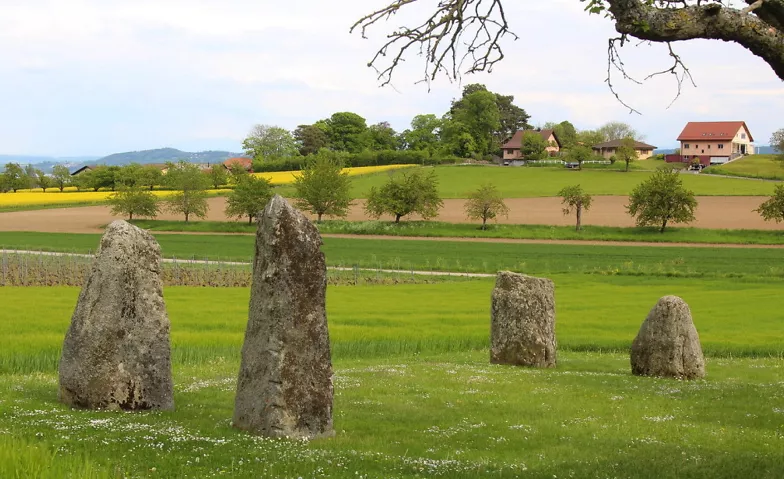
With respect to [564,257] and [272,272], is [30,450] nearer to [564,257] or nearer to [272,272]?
[272,272]

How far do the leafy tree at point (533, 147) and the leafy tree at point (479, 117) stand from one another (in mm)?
8278

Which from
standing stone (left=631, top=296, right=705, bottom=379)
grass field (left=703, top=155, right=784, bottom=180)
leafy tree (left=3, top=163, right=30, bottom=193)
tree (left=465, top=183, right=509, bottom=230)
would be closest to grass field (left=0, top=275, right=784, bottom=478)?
standing stone (left=631, top=296, right=705, bottom=379)

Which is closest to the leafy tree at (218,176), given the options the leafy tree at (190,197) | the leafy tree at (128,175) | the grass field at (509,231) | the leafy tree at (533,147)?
the leafy tree at (128,175)

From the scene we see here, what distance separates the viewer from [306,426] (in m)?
11.1

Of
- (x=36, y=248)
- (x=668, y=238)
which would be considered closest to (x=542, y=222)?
(x=668, y=238)

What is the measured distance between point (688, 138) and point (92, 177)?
438ft

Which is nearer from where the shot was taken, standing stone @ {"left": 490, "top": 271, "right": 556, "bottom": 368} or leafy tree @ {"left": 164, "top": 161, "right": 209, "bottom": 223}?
standing stone @ {"left": 490, "top": 271, "right": 556, "bottom": 368}

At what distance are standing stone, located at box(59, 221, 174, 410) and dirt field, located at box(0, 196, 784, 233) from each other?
75633 mm

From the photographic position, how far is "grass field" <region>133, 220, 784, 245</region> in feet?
251

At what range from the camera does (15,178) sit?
157750 millimetres

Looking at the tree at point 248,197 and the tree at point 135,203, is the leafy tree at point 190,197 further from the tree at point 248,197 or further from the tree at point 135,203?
the tree at point 248,197

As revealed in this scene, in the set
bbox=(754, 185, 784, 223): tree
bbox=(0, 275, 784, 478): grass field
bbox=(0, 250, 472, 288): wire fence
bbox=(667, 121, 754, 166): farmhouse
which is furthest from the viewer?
bbox=(667, 121, 754, 166): farmhouse

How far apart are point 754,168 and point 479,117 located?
62.8 metres

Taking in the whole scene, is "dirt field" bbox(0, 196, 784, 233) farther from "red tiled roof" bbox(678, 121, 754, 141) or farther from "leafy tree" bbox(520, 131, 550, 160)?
"red tiled roof" bbox(678, 121, 754, 141)
